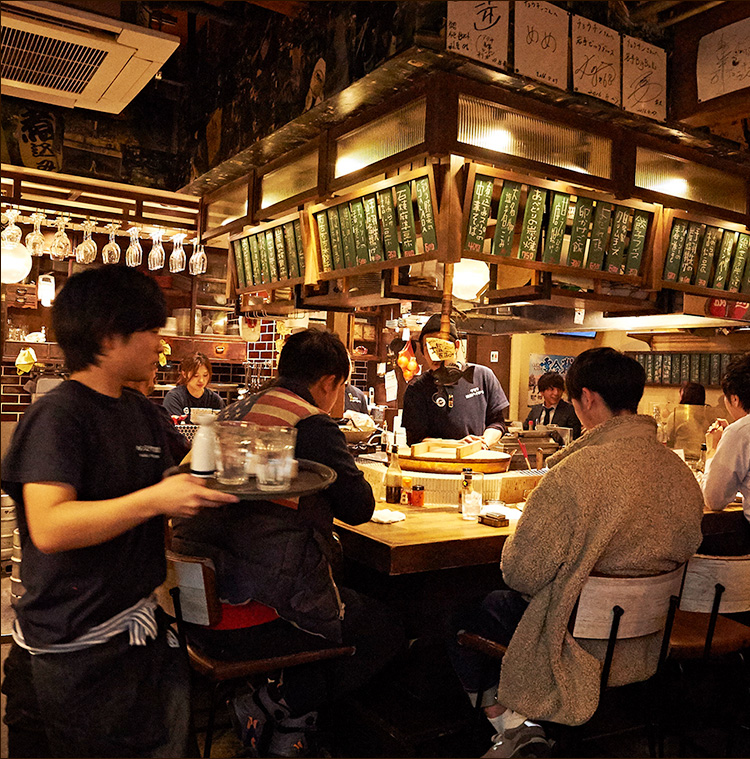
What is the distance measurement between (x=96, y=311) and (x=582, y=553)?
177 centimetres

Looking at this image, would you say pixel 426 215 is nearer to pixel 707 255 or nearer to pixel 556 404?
pixel 707 255

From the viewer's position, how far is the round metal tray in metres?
1.91

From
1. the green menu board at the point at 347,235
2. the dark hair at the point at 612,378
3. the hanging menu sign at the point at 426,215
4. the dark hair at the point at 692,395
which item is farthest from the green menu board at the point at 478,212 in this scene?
the dark hair at the point at 692,395

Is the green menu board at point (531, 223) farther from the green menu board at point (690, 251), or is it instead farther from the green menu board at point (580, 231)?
the green menu board at point (690, 251)

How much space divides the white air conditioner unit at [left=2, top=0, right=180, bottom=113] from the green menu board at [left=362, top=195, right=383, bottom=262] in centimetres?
131

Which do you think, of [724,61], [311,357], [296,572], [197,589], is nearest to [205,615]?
[197,589]

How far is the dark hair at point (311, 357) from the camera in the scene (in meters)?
2.89

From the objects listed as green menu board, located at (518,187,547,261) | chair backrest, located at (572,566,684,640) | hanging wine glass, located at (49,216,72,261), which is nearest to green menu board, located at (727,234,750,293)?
green menu board, located at (518,187,547,261)

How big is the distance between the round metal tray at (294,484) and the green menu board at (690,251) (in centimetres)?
322

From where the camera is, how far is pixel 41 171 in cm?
544

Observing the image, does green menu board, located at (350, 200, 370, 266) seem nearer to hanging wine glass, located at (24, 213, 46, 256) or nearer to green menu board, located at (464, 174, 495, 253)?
green menu board, located at (464, 174, 495, 253)

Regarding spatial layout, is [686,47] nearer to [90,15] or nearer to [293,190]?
[293,190]

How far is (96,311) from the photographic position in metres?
1.83

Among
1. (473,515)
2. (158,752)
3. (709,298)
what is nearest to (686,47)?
(709,298)
